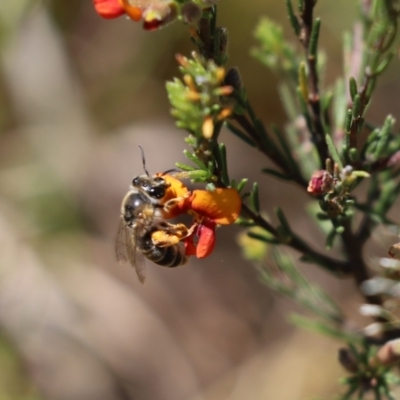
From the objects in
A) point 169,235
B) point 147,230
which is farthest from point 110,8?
point 147,230

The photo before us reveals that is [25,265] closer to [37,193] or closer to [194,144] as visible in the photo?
[37,193]

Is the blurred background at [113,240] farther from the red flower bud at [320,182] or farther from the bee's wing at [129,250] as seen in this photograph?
the red flower bud at [320,182]

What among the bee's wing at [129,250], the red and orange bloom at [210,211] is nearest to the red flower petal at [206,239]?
the red and orange bloom at [210,211]

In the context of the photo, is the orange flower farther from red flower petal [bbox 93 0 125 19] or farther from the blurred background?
the blurred background

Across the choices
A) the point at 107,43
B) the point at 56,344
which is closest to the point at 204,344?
the point at 56,344

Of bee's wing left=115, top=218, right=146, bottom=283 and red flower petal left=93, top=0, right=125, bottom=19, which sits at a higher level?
red flower petal left=93, top=0, right=125, bottom=19

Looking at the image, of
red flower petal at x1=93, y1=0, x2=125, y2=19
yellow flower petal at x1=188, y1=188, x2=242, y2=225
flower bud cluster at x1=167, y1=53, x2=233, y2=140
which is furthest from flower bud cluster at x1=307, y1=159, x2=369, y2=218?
red flower petal at x1=93, y1=0, x2=125, y2=19
